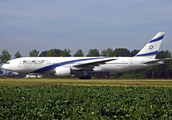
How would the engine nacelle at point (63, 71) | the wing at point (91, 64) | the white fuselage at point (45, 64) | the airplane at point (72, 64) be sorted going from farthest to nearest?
1. the white fuselage at point (45, 64)
2. the airplane at point (72, 64)
3. the wing at point (91, 64)
4. the engine nacelle at point (63, 71)

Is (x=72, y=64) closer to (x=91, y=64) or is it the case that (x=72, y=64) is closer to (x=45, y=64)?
(x=91, y=64)

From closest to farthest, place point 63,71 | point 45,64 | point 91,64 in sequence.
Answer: point 63,71 → point 91,64 → point 45,64

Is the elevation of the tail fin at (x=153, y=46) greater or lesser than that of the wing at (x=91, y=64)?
greater

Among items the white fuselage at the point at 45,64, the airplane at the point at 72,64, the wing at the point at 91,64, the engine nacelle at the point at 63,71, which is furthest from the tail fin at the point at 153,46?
the engine nacelle at the point at 63,71

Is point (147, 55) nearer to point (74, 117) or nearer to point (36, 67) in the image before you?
point (36, 67)

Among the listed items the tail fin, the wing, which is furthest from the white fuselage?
the tail fin

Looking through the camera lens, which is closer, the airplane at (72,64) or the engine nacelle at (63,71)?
the engine nacelle at (63,71)

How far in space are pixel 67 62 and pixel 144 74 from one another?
4340 centimetres

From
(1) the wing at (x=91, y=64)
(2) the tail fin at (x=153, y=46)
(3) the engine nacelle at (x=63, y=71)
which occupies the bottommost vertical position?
(3) the engine nacelle at (x=63, y=71)

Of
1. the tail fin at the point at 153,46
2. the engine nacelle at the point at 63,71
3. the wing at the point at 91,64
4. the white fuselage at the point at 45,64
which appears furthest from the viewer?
the tail fin at the point at 153,46

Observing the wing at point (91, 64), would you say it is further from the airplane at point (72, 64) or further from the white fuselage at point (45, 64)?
the white fuselage at point (45, 64)

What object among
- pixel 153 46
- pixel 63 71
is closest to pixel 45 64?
pixel 63 71

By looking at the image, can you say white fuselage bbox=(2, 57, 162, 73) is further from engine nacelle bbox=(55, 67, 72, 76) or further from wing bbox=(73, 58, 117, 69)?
engine nacelle bbox=(55, 67, 72, 76)

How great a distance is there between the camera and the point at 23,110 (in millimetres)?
9398
